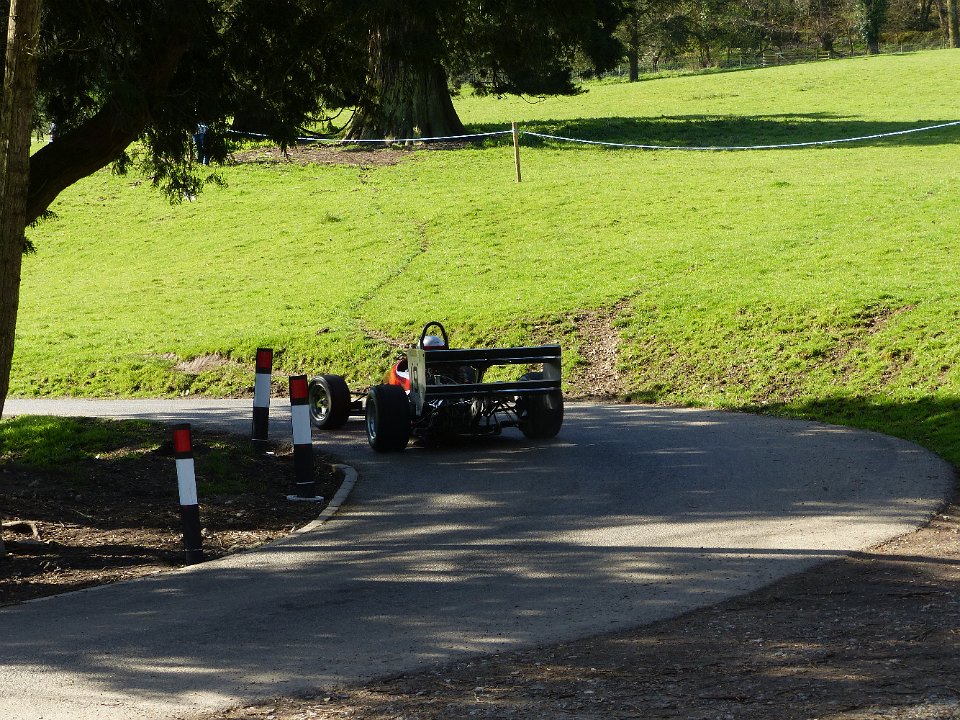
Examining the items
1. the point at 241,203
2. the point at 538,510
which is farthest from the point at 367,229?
the point at 538,510

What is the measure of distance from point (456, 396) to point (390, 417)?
741mm

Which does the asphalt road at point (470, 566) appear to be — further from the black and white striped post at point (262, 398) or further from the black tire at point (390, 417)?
the black and white striped post at point (262, 398)

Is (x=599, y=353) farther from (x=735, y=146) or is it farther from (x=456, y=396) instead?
(x=735, y=146)

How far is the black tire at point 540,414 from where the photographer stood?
12500 mm

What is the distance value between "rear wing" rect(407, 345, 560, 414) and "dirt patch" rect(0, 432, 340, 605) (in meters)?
1.22

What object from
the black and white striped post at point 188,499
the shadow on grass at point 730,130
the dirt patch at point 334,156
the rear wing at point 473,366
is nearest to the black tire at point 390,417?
the rear wing at point 473,366

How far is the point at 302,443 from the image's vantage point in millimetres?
10211

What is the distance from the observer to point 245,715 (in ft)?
16.2

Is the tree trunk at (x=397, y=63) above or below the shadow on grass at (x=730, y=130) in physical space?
below

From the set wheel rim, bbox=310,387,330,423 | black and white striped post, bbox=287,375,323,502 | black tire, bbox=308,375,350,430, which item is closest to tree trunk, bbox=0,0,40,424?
black and white striped post, bbox=287,375,323,502

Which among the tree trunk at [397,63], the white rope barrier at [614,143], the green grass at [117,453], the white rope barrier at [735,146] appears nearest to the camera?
the green grass at [117,453]

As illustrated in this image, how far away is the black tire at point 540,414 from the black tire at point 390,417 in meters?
1.33

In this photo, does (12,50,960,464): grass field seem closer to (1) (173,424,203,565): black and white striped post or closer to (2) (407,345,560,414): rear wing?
(2) (407,345,560,414): rear wing

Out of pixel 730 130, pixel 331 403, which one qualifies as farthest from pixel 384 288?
pixel 730 130
